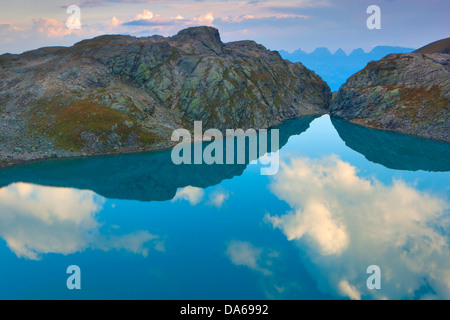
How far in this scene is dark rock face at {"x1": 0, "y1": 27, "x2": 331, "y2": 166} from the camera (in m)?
102

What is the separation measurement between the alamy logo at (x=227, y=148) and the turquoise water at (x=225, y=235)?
9192mm

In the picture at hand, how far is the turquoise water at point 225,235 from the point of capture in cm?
3869

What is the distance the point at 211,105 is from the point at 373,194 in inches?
3437

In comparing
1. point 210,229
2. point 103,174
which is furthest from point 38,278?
point 103,174

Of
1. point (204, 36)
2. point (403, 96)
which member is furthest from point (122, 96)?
point (403, 96)

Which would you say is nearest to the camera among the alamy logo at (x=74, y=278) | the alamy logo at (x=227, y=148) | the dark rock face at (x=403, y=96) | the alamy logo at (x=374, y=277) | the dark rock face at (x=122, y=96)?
the alamy logo at (x=374, y=277)

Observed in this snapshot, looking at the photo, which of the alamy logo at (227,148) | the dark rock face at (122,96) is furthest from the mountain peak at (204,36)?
the alamy logo at (227,148)

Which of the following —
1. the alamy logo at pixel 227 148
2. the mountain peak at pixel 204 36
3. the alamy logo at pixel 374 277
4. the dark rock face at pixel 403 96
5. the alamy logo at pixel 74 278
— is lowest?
the alamy logo at pixel 374 277

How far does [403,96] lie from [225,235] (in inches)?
5449

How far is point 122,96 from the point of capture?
125 meters

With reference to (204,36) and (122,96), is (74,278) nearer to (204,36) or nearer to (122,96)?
(122,96)

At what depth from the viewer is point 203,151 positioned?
109375 millimetres

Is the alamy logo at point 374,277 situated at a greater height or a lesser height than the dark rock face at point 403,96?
lesser

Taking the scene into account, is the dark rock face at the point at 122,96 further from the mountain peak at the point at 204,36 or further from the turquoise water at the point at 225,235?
the turquoise water at the point at 225,235
